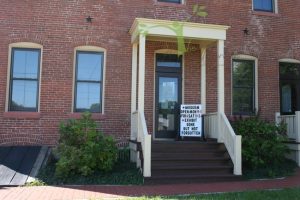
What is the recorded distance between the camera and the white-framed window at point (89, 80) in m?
11.4

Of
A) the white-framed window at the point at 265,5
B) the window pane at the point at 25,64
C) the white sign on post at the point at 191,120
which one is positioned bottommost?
the white sign on post at the point at 191,120

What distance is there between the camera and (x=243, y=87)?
12.9 m

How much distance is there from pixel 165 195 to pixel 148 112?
184 inches

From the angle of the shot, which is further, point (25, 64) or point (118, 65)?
point (118, 65)

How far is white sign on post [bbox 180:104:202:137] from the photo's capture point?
1102 cm

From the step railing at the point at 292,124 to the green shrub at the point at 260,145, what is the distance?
804 mm

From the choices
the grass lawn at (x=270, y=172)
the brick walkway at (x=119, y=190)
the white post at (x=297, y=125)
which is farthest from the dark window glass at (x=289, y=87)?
the brick walkway at (x=119, y=190)

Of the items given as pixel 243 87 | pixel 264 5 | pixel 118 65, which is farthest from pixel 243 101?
pixel 118 65

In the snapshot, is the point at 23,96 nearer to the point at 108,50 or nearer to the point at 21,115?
the point at 21,115

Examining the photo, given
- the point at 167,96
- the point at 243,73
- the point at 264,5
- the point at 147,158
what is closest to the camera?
the point at 147,158

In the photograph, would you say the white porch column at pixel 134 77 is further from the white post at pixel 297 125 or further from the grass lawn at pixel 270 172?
the white post at pixel 297 125

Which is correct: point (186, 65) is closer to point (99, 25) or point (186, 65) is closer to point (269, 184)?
point (99, 25)

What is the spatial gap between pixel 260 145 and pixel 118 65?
519cm

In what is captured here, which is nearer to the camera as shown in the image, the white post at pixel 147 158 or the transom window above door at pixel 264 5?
the white post at pixel 147 158
